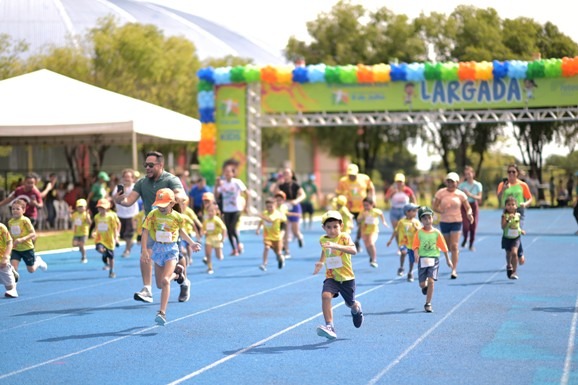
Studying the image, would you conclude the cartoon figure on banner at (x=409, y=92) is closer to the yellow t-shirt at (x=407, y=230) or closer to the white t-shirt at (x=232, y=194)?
the white t-shirt at (x=232, y=194)

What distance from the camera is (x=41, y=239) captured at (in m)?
29.0

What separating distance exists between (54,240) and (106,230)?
10.8m

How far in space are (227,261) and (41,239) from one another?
29.4ft

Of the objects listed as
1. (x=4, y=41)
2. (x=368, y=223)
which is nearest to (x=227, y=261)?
(x=368, y=223)

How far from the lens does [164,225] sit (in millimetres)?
12320

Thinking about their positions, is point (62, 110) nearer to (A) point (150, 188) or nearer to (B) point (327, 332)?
(A) point (150, 188)

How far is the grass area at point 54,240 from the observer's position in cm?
2623

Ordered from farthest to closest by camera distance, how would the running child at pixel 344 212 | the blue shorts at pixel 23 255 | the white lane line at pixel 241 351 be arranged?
the running child at pixel 344 212, the blue shorts at pixel 23 255, the white lane line at pixel 241 351

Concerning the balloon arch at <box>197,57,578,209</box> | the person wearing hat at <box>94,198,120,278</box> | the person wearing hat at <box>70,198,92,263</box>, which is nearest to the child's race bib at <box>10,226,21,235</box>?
the person wearing hat at <box>94,198,120,278</box>

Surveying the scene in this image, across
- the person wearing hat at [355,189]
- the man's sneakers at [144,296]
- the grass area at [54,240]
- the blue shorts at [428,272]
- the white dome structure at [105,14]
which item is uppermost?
the white dome structure at [105,14]

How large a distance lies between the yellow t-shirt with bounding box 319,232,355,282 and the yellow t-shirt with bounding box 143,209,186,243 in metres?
2.16

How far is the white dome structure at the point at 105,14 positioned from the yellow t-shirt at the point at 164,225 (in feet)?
118

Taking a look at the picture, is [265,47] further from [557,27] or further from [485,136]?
[557,27]

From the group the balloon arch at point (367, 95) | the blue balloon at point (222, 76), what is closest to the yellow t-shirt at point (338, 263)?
the balloon arch at point (367, 95)
